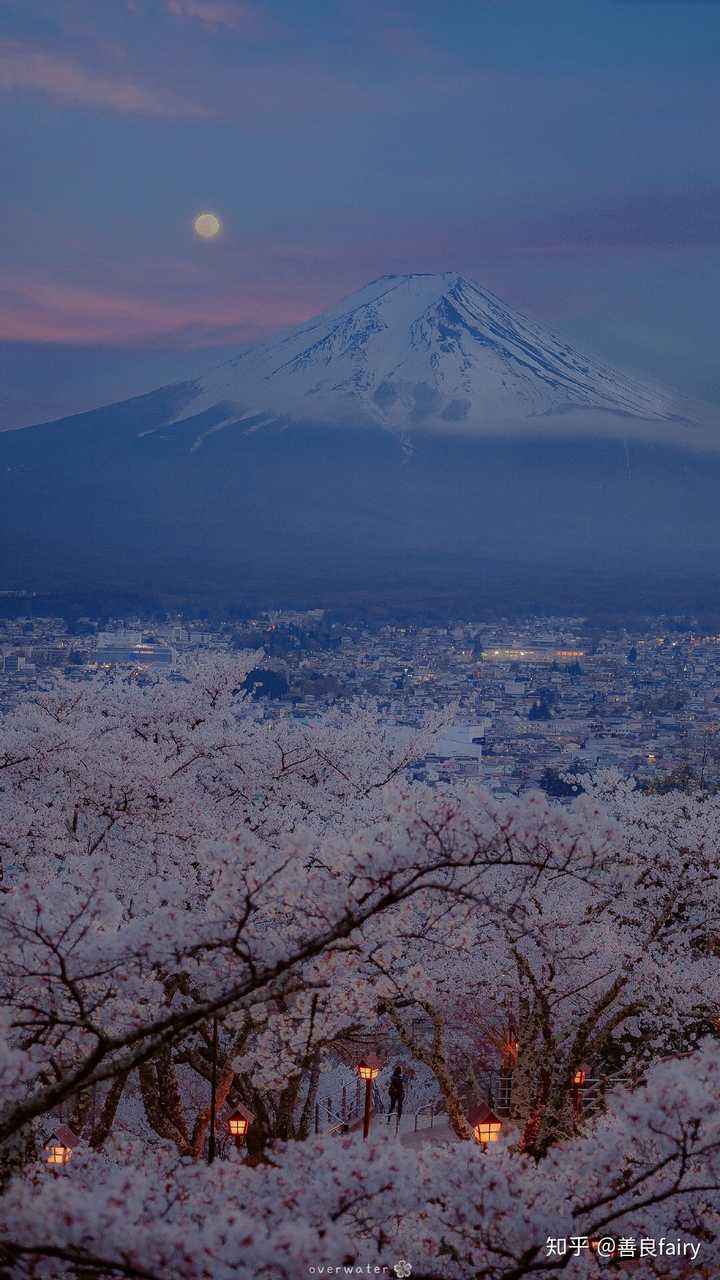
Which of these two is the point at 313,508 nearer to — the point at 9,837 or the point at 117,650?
the point at 117,650

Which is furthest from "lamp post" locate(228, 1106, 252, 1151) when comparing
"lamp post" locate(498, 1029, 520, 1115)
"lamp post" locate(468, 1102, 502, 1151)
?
"lamp post" locate(498, 1029, 520, 1115)

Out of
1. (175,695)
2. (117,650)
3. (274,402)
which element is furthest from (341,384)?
(175,695)

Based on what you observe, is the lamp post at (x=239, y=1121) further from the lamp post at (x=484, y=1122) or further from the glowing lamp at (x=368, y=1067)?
the glowing lamp at (x=368, y=1067)

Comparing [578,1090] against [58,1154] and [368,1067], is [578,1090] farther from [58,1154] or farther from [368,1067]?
[58,1154]

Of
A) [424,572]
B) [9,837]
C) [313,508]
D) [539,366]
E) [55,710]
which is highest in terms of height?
Answer: [539,366]

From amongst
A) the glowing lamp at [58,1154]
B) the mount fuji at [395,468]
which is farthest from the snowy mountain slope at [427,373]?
the glowing lamp at [58,1154]

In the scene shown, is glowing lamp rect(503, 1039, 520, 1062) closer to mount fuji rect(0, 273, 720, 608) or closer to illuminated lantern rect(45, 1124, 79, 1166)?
illuminated lantern rect(45, 1124, 79, 1166)
